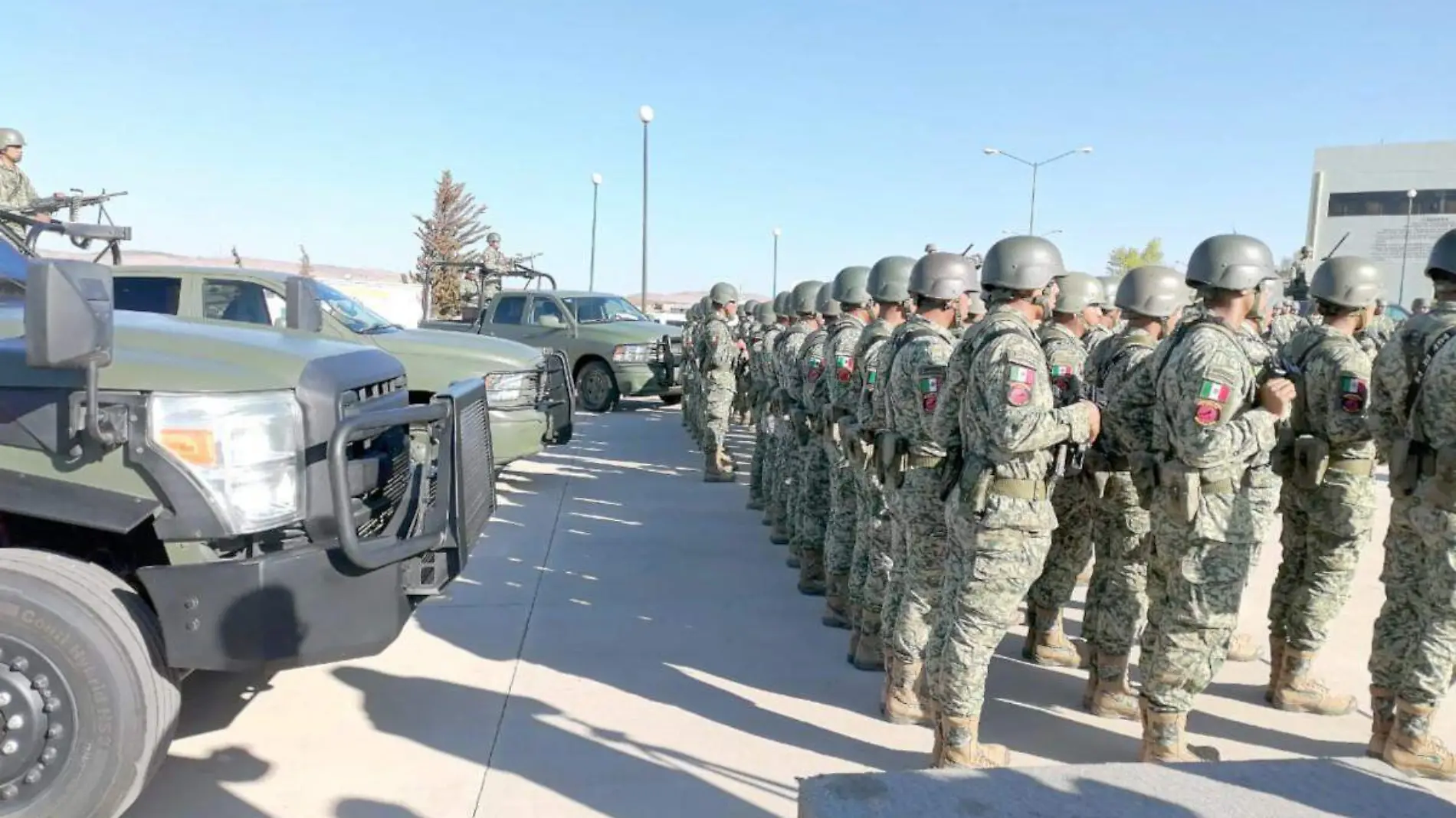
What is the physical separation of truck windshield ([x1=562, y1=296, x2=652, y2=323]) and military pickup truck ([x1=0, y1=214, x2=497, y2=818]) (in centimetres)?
1113

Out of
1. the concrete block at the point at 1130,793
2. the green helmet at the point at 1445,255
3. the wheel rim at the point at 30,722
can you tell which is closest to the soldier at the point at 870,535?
the green helmet at the point at 1445,255

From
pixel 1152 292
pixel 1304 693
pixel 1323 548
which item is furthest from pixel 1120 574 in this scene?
pixel 1152 292

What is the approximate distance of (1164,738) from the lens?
3.43m

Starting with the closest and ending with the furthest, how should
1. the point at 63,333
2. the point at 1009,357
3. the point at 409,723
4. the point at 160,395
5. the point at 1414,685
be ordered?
the point at 63,333, the point at 160,395, the point at 1009,357, the point at 1414,685, the point at 409,723

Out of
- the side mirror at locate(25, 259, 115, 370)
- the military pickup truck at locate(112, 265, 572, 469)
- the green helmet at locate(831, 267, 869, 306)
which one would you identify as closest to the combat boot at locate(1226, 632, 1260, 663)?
the green helmet at locate(831, 267, 869, 306)

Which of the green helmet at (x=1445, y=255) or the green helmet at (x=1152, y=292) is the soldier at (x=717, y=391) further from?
the green helmet at (x=1445, y=255)

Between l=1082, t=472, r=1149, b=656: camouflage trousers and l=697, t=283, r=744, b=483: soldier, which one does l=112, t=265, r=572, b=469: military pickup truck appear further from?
l=1082, t=472, r=1149, b=656: camouflage trousers

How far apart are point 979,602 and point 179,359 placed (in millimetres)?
2619

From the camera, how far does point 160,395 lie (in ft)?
8.79

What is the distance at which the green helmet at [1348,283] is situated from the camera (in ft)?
13.4

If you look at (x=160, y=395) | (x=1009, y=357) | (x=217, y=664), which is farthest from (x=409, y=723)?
(x=1009, y=357)

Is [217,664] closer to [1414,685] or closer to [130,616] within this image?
[130,616]

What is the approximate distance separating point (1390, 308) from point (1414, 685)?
18056 mm

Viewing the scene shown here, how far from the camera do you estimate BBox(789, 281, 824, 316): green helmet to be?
7891 mm
